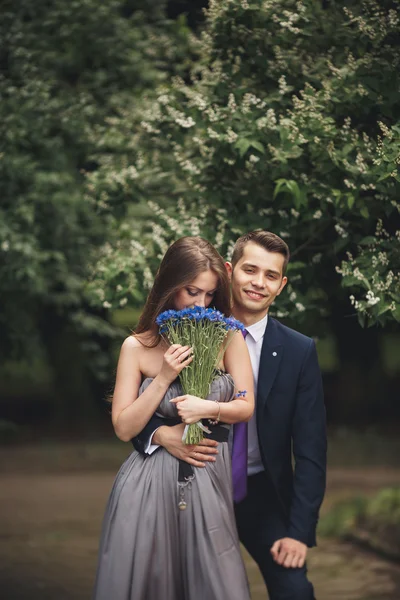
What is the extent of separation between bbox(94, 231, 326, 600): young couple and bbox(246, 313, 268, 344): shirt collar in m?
0.02

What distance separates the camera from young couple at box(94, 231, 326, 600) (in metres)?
4.09

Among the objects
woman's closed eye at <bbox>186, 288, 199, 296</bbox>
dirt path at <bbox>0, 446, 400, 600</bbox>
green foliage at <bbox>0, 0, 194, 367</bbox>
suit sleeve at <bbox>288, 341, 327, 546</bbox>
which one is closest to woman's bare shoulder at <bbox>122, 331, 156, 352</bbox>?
woman's closed eye at <bbox>186, 288, 199, 296</bbox>

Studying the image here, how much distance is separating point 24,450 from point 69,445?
2.53 ft

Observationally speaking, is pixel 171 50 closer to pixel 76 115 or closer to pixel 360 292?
pixel 76 115

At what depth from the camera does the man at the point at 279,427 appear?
14.6ft

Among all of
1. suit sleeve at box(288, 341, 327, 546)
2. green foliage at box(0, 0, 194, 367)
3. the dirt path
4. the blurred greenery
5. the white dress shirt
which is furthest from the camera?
A: green foliage at box(0, 0, 194, 367)

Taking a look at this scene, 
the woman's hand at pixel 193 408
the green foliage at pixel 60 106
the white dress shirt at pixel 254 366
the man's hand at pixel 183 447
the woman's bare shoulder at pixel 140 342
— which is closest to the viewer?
the woman's hand at pixel 193 408

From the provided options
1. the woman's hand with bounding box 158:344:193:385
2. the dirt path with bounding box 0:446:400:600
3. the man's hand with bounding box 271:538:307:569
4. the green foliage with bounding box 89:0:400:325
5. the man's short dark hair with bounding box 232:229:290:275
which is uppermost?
the green foliage with bounding box 89:0:400:325

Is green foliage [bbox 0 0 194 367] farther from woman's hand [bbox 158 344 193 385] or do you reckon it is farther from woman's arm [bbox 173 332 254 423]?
woman's hand [bbox 158 344 193 385]

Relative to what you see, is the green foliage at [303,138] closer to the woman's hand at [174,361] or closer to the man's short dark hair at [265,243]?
the man's short dark hair at [265,243]

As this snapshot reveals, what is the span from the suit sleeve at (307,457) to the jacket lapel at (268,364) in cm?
13

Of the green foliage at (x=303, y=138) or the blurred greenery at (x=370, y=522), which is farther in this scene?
the blurred greenery at (x=370, y=522)

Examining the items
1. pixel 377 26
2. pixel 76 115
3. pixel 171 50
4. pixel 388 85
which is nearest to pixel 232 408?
pixel 388 85

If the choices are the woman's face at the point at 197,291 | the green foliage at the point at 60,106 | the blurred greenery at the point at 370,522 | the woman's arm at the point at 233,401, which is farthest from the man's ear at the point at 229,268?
the blurred greenery at the point at 370,522
